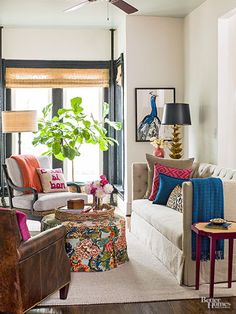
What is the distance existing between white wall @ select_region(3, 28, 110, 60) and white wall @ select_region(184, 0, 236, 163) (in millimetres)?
1688

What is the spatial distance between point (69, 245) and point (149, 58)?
3988mm

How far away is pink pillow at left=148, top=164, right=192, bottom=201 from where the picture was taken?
231 inches

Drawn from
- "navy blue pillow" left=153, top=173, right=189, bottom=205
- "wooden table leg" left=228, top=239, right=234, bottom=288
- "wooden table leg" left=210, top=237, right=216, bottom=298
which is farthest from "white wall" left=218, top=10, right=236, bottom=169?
"wooden table leg" left=210, top=237, right=216, bottom=298

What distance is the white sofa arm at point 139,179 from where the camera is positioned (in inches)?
253

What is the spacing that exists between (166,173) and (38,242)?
8.82ft

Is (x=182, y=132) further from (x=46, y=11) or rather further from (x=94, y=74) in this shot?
(x=46, y=11)

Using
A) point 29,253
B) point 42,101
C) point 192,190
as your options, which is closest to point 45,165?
point 42,101

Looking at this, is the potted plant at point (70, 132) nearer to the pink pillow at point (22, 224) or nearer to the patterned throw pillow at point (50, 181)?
the patterned throw pillow at point (50, 181)

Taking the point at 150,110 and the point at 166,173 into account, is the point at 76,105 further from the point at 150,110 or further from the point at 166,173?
the point at 166,173

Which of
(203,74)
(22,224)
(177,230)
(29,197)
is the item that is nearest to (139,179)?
(29,197)

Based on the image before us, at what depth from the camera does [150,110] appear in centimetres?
792

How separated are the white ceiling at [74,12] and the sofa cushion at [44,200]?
2507 mm

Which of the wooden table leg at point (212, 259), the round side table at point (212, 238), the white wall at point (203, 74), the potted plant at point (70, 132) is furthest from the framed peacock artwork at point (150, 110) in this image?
the wooden table leg at point (212, 259)

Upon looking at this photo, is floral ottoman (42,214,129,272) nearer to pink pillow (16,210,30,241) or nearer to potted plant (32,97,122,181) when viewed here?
pink pillow (16,210,30,241)
